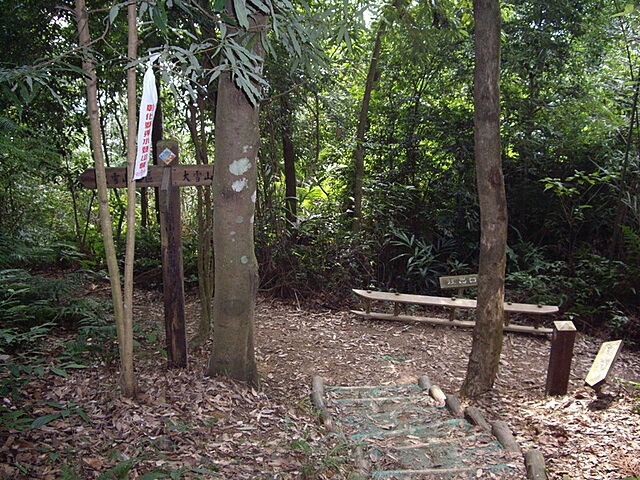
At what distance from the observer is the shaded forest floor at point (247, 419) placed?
275 cm

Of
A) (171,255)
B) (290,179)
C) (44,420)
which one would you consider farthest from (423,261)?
(44,420)

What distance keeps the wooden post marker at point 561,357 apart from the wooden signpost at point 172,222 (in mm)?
3234

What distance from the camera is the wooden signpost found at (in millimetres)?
3850

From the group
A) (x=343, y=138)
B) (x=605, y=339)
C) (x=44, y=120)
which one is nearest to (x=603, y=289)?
(x=605, y=339)

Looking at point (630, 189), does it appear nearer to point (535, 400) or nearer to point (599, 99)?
point (599, 99)

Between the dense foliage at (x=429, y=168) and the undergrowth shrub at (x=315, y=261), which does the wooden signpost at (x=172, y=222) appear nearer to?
the dense foliage at (x=429, y=168)

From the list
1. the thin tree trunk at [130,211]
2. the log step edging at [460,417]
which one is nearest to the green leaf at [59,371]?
the thin tree trunk at [130,211]

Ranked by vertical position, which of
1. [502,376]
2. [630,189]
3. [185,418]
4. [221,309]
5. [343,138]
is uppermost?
[343,138]

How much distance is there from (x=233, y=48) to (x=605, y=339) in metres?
6.62

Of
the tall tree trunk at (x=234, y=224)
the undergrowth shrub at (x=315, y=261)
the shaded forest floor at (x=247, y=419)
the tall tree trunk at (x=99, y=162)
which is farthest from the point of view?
the undergrowth shrub at (x=315, y=261)

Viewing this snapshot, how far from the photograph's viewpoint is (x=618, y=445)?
3457 mm

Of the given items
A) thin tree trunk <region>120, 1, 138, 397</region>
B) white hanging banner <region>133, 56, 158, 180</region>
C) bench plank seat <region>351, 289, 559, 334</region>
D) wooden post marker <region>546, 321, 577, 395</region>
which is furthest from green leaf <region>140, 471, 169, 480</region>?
bench plank seat <region>351, 289, 559, 334</region>

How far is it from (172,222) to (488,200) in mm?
2571

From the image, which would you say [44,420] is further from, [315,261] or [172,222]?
[315,261]
